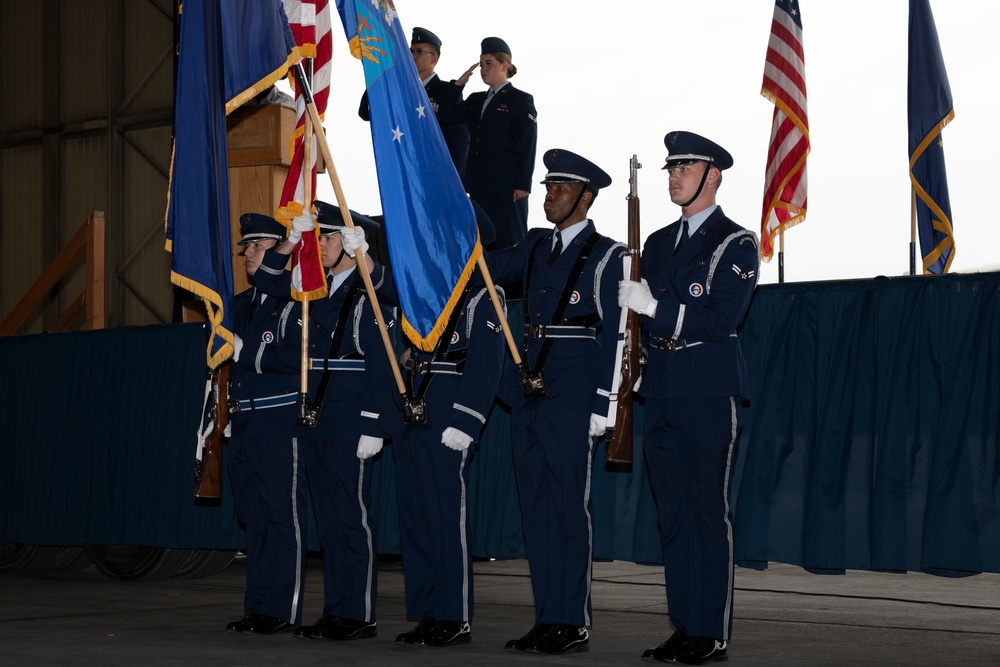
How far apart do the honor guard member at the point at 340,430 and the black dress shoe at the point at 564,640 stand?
842 millimetres

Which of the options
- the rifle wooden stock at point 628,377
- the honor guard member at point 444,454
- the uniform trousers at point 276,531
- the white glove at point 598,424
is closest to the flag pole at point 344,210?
the honor guard member at point 444,454

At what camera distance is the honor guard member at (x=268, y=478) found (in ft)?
19.4

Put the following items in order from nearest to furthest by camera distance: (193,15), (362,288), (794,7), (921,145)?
(193,15), (362,288), (921,145), (794,7)

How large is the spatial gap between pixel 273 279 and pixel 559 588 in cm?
180

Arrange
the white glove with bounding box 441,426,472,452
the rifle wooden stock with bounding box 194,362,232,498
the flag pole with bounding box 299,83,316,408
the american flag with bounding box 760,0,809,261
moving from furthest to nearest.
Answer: the american flag with bounding box 760,0,809,261
the rifle wooden stock with bounding box 194,362,232,498
the flag pole with bounding box 299,83,316,408
the white glove with bounding box 441,426,472,452

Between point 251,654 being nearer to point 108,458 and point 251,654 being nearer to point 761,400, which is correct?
point 761,400

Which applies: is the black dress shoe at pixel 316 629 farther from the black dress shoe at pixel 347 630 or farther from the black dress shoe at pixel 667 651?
the black dress shoe at pixel 667 651

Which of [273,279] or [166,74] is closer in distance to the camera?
[273,279]

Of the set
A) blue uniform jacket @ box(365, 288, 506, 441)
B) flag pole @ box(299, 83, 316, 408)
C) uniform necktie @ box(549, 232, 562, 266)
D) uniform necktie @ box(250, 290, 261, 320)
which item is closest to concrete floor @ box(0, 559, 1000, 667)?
blue uniform jacket @ box(365, 288, 506, 441)

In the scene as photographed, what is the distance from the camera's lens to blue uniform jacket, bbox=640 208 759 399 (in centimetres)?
505

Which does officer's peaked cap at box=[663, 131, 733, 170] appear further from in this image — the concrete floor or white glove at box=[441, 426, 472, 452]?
the concrete floor

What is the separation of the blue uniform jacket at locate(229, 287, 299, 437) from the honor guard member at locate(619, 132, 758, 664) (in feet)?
5.25

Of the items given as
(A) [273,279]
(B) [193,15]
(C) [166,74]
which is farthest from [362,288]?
(C) [166,74]

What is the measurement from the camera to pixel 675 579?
5.14 meters
